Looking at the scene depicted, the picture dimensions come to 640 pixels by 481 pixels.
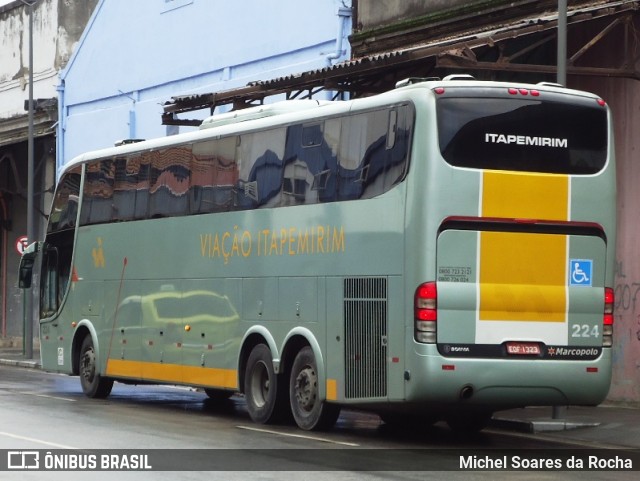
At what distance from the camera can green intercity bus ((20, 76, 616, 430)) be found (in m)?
15.0

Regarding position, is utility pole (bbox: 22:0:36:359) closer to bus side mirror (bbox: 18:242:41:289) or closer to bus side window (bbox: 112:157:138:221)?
bus side mirror (bbox: 18:242:41:289)

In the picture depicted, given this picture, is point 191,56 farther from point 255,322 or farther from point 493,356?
point 493,356

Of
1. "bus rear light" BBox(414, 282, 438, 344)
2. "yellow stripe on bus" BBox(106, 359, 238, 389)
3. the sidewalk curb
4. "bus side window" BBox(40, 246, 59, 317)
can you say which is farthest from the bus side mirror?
"bus rear light" BBox(414, 282, 438, 344)

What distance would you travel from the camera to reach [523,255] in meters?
15.2

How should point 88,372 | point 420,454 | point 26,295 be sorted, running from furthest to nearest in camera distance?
point 26,295
point 88,372
point 420,454

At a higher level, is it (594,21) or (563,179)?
(594,21)

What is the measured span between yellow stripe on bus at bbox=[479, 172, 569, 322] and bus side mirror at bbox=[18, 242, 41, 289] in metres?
12.0

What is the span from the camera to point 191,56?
32938 mm

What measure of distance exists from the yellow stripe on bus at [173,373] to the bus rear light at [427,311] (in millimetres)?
4402

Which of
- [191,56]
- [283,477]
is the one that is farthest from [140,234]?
[191,56]

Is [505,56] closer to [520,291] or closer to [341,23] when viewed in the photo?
[341,23]

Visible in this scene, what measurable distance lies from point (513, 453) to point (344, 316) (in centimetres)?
254

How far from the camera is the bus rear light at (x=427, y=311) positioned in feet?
49.0

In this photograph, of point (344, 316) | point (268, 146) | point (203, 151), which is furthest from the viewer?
point (203, 151)
